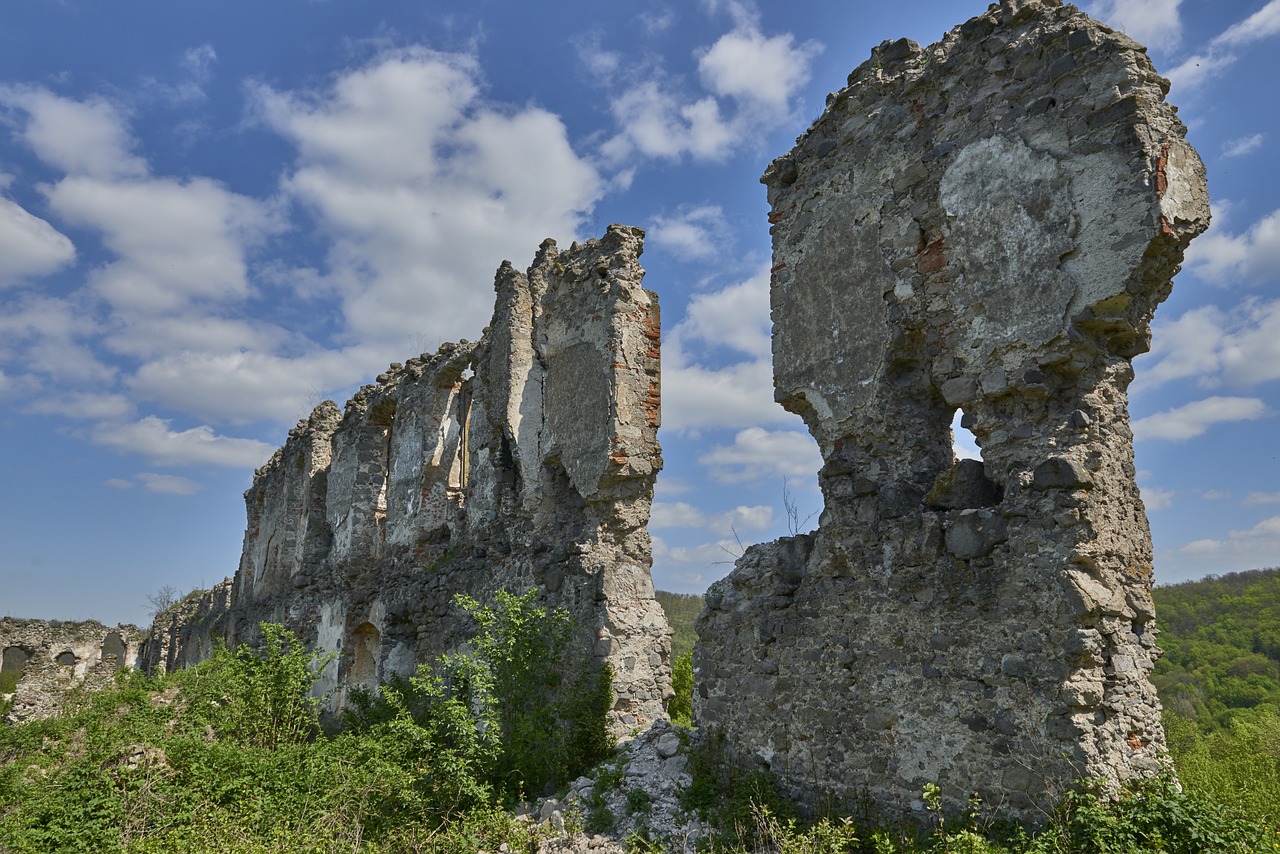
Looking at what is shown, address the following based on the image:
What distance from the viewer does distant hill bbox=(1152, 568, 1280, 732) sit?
16.6 m

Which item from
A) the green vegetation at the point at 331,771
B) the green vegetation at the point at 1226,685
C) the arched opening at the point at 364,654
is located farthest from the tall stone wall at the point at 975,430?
the arched opening at the point at 364,654

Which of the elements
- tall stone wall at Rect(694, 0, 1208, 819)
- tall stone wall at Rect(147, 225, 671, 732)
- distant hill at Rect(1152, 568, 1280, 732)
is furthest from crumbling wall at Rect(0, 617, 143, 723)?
distant hill at Rect(1152, 568, 1280, 732)

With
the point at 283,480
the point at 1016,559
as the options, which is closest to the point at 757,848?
the point at 1016,559

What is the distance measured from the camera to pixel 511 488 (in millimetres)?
9352

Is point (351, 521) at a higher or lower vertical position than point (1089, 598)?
higher

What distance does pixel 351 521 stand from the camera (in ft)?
42.5

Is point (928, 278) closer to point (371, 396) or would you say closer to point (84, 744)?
point (84, 744)

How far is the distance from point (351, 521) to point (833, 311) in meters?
9.44

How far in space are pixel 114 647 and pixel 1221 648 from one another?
118 ft

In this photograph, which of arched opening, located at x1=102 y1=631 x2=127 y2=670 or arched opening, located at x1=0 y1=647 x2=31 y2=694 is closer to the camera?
arched opening, located at x1=0 y1=647 x2=31 y2=694

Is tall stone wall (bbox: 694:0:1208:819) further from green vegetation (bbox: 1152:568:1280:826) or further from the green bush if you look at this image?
the green bush

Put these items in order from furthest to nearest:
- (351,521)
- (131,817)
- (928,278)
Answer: (351,521) < (131,817) < (928,278)

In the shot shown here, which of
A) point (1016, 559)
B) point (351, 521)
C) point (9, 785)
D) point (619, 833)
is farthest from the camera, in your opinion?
point (351, 521)

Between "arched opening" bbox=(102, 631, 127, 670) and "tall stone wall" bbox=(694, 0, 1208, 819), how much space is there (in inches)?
1238
